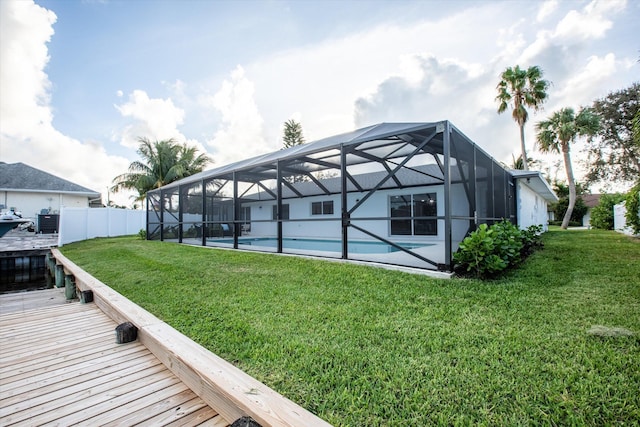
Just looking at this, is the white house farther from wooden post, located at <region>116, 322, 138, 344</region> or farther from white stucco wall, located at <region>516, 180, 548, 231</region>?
white stucco wall, located at <region>516, 180, 548, 231</region>

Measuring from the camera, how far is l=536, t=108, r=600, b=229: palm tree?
16.3 metres

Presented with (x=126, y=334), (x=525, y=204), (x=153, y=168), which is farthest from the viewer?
(x=153, y=168)

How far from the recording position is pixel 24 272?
1152 cm

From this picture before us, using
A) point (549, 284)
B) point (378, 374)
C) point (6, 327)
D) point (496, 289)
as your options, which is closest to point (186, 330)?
point (378, 374)

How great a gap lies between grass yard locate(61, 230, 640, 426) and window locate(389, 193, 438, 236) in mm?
5851

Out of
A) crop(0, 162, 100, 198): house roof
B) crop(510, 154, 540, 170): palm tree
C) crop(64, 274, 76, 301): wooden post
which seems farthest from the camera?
crop(510, 154, 540, 170): palm tree

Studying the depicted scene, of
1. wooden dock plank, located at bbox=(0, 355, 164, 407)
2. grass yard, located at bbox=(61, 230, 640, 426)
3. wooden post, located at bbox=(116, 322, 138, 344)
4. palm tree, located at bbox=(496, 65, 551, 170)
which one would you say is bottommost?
wooden dock plank, located at bbox=(0, 355, 164, 407)

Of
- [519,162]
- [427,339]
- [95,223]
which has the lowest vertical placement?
[427,339]

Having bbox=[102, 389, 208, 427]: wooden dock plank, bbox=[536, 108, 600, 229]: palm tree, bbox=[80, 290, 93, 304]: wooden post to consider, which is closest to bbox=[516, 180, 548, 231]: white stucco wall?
bbox=[536, 108, 600, 229]: palm tree

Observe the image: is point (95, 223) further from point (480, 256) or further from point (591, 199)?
point (591, 199)

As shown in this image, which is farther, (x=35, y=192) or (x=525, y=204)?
(x=35, y=192)

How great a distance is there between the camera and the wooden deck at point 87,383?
1.65 m

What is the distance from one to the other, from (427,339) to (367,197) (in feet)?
10.9

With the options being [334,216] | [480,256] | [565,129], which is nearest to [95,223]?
[334,216]
